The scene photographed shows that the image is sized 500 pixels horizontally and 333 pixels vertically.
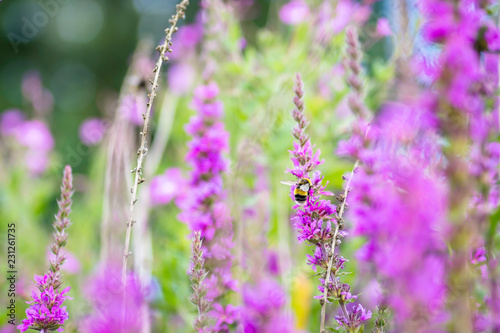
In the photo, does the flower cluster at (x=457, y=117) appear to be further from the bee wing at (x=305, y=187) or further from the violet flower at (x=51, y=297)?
the violet flower at (x=51, y=297)

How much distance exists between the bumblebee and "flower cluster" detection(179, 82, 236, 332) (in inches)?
8.8

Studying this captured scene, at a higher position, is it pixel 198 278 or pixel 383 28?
pixel 383 28

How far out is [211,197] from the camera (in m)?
1.30

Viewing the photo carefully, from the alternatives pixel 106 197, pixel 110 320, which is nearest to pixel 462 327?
pixel 110 320

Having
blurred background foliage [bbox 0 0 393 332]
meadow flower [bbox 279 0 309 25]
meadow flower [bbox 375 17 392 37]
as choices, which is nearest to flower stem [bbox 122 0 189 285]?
blurred background foliage [bbox 0 0 393 332]

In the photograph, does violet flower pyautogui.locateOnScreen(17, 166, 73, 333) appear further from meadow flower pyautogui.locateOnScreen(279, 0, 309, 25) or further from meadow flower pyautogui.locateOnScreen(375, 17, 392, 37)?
meadow flower pyautogui.locateOnScreen(279, 0, 309, 25)

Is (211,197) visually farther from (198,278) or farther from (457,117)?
(457,117)

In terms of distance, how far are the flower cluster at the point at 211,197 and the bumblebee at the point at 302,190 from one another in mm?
222

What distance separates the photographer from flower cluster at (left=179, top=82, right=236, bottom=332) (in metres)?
1.12

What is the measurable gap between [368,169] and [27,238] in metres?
1.84

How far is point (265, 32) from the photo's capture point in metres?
2.15

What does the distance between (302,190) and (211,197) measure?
424mm

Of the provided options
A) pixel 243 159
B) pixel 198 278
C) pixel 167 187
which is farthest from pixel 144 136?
pixel 167 187

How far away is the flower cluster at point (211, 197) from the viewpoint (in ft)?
3.68
